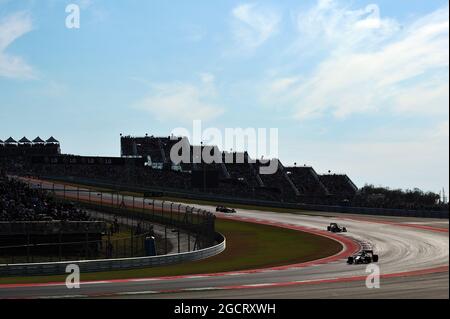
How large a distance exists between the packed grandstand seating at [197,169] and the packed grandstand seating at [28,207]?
127 feet

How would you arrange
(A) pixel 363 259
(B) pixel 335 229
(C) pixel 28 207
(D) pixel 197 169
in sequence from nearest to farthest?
(A) pixel 363 259, (C) pixel 28 207, (B) pixel 335 229, (D) pixel 197 169

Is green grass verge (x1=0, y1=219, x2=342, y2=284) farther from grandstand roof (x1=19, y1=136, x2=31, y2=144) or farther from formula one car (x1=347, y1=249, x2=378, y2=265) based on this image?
grandstand roof (x1=19, y1=136, x2=31, y2=144)

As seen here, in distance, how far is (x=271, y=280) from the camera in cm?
2067

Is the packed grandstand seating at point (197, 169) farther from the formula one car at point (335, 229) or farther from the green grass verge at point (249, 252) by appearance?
the green grass verge at point (249, 252)

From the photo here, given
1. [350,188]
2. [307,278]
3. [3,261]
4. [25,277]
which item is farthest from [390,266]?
[350,188]

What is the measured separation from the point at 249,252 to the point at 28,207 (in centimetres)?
1279

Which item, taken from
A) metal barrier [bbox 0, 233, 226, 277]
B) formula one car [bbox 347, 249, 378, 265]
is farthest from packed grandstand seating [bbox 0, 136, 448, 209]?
metal barrier [bbox 0, 233, 226, 277]

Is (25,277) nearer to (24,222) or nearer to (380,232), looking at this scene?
(24,222)

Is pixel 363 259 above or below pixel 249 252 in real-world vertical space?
above

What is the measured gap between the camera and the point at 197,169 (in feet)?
322

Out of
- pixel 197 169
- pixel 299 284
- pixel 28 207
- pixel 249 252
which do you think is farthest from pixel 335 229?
pixel 197 169

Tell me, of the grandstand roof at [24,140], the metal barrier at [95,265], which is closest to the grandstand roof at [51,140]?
the grandstand roof at [24,140]

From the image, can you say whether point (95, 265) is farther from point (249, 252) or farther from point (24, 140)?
point (24, 140)

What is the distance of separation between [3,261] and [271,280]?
12.4m
